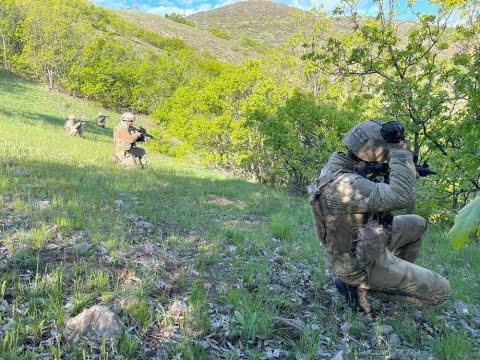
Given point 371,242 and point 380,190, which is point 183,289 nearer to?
point 371,242

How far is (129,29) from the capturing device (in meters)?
78.8

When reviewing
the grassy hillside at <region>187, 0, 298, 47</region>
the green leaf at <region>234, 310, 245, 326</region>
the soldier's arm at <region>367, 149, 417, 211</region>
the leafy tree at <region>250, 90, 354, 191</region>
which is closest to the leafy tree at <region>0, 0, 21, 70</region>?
the leafy tree at <region>250, 90, 354, 191</region>

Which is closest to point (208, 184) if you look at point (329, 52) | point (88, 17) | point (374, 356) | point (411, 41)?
point (329, 52)

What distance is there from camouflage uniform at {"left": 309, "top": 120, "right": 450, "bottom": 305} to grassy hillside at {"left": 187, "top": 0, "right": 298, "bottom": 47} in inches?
5212

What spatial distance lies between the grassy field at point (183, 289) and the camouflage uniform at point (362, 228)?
0.35 m

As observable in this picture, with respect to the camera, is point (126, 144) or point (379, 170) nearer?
point (379, 170)

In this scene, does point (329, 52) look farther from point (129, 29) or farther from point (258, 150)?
point (129, 29)

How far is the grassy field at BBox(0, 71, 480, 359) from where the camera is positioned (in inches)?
130

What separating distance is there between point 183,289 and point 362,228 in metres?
1.89

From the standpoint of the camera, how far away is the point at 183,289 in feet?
14.0

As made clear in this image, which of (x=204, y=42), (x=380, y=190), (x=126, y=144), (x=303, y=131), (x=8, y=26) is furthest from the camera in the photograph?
(x=204, y=42)

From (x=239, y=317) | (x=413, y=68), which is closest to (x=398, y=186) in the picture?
(x=239, y=317)

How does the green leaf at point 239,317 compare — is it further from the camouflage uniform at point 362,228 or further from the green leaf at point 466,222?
the green leaf at point 466,222

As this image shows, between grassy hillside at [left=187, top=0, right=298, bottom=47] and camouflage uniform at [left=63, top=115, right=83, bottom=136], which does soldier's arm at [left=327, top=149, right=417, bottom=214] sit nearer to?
camouflage uniform at [left=63, top=115, right=83, bottom=136]
